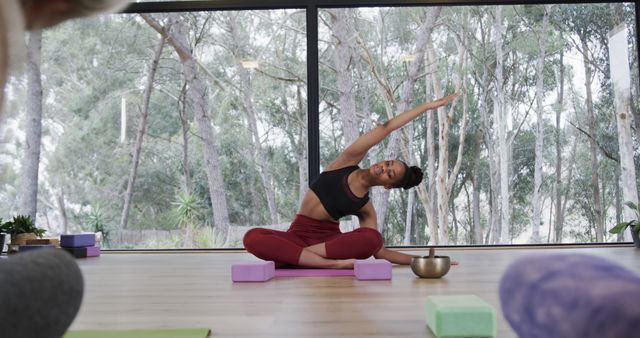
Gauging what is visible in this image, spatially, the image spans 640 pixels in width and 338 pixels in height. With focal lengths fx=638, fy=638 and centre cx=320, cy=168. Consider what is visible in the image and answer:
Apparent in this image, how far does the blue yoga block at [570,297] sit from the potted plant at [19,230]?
530 centimetres

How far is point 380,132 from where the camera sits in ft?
11.8

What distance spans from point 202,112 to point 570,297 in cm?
587

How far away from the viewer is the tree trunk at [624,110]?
5.91 metres

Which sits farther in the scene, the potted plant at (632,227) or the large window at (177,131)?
the large window at (177,131)

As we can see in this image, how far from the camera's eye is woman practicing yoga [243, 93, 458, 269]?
3.43m

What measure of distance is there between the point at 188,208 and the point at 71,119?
4.97 ft

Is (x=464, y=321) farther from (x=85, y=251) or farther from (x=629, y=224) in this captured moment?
(x=629, y=224)

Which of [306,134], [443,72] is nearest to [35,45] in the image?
[306,134]

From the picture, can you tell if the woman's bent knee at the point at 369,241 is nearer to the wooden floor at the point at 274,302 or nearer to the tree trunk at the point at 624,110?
the wooden floor at the point at 274,302

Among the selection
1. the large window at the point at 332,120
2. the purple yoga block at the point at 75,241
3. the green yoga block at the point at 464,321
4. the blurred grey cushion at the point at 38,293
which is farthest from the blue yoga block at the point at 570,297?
the large window at the point at 332,120

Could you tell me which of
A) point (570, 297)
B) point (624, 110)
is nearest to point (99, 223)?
point (624, 110)

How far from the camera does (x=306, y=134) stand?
19.9 ft

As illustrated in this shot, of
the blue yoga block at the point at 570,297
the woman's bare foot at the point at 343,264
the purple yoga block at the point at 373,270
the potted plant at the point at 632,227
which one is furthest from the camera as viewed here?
the potted plant at the point at 632,227

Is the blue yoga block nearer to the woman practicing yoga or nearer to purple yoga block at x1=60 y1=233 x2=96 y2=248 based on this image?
the woman practicing yoga
